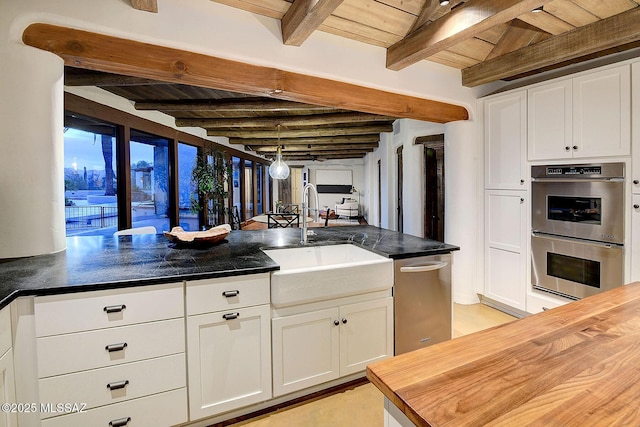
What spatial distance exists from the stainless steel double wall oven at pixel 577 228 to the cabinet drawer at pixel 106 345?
10.1 ft

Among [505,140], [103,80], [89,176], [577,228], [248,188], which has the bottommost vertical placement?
[577,228]

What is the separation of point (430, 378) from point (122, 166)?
4210mm

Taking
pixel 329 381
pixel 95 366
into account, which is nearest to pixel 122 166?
pixel 95 366

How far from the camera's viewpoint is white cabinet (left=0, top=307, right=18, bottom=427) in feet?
3.93

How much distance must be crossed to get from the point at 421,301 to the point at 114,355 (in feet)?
6.07

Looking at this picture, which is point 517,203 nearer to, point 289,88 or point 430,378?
point 289,88

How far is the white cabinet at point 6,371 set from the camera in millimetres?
1197

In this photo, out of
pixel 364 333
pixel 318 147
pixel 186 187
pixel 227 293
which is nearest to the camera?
pixel 227 293

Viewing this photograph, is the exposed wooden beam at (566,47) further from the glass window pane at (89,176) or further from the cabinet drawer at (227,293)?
the glass window pane at (89,176)

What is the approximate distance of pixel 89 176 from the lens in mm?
3393

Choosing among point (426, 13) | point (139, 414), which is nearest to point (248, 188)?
point (426, 13)

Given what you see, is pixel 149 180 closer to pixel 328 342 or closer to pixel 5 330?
pixel 5 330

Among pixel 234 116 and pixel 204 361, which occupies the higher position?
pixel 234 116

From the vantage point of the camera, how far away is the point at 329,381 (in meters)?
2.01
